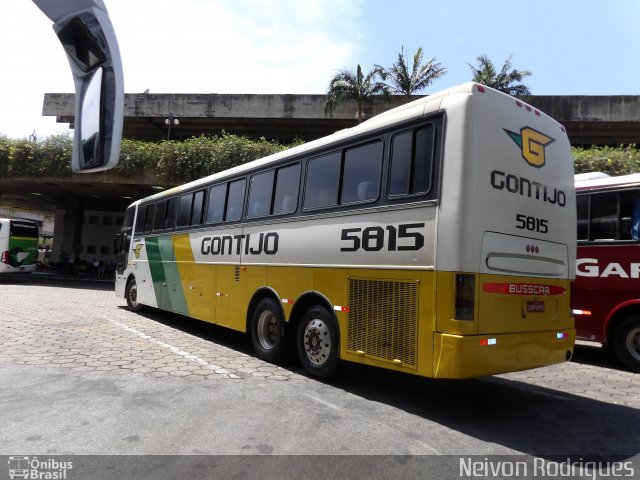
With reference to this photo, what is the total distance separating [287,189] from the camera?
697cm

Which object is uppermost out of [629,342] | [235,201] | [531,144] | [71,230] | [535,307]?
[531,144]

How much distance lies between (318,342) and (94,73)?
3994 mm

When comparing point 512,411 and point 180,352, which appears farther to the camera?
point 180,352

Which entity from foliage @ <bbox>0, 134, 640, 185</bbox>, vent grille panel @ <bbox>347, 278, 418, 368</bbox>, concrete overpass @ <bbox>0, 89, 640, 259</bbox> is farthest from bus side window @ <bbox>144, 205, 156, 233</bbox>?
concrete overpass @ <bbox>0, 89, 640, 259</bbox>

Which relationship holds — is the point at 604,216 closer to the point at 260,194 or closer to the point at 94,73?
the point at 260,194

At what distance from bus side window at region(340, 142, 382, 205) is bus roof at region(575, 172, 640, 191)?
479 cm

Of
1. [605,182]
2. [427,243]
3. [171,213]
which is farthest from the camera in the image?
[171,213]

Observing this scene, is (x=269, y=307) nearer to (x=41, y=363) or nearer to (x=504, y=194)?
(x=41, y=363)

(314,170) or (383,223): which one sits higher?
(314,170)

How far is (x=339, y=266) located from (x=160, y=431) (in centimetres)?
267

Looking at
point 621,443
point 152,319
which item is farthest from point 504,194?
point 152,319

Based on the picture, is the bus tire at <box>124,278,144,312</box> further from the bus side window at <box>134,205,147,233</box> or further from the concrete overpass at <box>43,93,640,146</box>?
the concrete overpass at <box>43,93,640,146</box>

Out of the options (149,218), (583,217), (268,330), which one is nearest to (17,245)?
(149,218)

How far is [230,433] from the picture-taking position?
13.8ft
